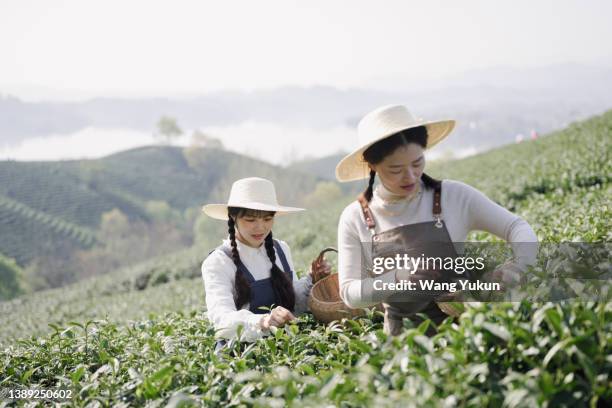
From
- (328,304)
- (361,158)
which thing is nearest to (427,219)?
(361,158)

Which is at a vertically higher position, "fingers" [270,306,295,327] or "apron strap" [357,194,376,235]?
"apron strap" [357,194,376,235]

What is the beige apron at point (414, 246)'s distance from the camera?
7.20 feet

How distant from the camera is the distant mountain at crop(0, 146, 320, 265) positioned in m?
51.0

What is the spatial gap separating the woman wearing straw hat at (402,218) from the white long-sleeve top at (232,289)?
549 millimetres

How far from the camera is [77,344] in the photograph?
294 cm

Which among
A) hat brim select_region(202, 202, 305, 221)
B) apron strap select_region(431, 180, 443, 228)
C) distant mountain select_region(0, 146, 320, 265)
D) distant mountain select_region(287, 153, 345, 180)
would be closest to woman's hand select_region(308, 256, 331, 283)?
hat brim select_region(202, 202, 305, 221)

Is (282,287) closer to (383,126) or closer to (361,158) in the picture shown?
Answer: (361,158)

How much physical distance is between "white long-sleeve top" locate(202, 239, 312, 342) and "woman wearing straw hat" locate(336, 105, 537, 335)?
0.55 meters

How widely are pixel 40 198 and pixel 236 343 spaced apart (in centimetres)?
5977

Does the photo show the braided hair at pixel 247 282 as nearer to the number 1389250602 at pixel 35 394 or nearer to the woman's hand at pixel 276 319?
the woman's hand at pixel 276 319

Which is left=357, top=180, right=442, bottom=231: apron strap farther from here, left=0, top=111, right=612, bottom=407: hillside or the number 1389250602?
the number 1389250602

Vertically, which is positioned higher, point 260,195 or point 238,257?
point 260,195

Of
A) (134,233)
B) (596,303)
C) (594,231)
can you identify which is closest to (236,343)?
(596,303)

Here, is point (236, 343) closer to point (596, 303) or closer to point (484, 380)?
point (484, 380)
